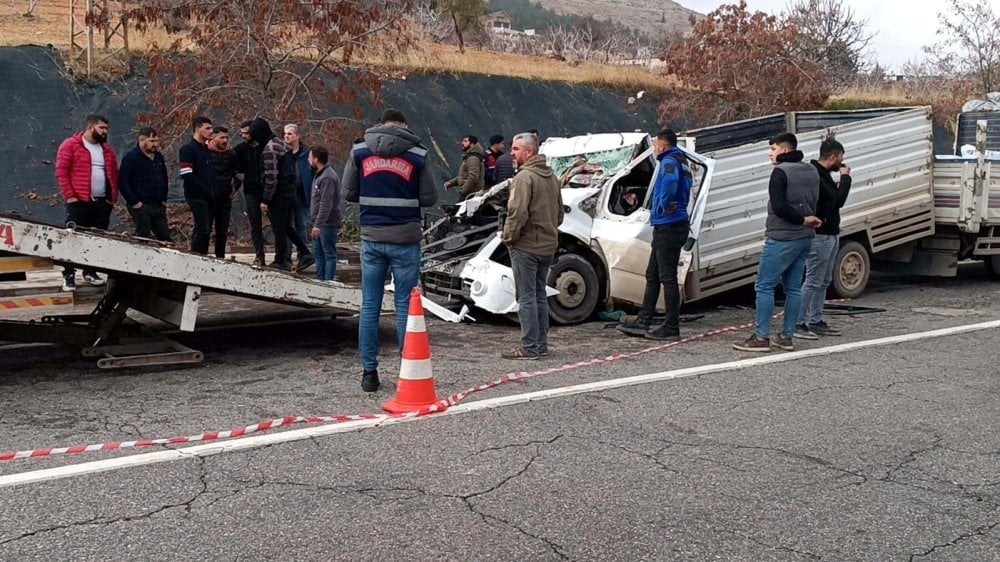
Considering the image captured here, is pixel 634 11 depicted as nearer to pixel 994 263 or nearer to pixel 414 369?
pixel 994 263

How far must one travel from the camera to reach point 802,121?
13203 mm

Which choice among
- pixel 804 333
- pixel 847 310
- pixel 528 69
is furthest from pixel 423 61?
pixel 804 333

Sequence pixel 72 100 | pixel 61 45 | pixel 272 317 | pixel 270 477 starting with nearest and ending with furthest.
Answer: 1. pixel 270 477
2. pixel 272 317
3. pixel 72 100
4. pixel 61 45

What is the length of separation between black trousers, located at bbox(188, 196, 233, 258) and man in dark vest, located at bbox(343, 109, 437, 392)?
4081 millimetres

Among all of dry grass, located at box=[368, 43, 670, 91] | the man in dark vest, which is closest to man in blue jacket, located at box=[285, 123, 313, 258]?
the man in dark vest

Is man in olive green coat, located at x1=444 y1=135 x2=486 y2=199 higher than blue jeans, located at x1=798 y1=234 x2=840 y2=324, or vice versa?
man in olive green coat, located at x1=444 y1=135 x2=486 y2=199

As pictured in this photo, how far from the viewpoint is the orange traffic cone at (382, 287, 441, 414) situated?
5.88 m

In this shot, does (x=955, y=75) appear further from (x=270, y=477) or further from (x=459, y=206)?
(x=270, y=477)

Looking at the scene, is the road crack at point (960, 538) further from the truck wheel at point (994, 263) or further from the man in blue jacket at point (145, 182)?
the truck wheel at point (994, 263)

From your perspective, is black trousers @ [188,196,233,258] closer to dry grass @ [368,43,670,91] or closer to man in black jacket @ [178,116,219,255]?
man in black jacket @ [178,116,219,255]

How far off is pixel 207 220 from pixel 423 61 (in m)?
16.1

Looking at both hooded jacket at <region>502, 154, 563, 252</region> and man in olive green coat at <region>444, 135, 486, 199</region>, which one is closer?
hooded jacket at <region>502, 154, 563, 252</region>

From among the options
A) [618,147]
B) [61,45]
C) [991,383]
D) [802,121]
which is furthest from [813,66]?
[61,45]

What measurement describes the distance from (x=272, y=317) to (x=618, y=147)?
425cm
